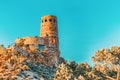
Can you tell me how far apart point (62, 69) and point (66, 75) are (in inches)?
75.1

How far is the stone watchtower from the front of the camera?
11750 cm

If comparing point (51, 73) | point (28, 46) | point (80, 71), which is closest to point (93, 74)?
point (80, 71)

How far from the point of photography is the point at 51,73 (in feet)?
339

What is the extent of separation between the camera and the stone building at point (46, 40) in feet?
362

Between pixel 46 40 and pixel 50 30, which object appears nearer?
pixel 46 40

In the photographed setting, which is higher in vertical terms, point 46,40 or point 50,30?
point 50,30

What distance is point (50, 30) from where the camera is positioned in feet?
396

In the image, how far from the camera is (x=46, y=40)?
379ft

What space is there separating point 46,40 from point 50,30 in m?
5.86

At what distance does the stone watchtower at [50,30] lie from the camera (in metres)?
118

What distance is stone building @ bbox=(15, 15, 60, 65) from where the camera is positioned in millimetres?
110375

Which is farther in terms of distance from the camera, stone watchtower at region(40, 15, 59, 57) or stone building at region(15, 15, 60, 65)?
stone watchtower at region(40, 15, 59, 57)

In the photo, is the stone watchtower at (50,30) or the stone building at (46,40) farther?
the stone watchtower at (50,30)

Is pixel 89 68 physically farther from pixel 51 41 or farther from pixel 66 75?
pixel 51 41
